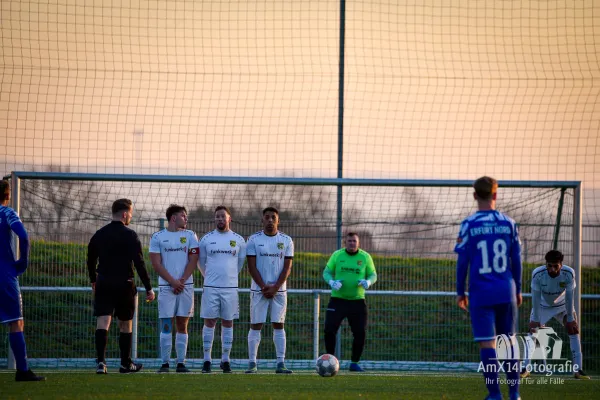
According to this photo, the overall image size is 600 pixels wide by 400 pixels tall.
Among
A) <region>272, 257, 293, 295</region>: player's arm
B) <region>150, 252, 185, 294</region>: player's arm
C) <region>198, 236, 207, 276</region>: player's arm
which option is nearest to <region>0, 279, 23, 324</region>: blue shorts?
<region>150, 252, 185, 294</region>: player's arm

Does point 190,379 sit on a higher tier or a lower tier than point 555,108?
lower

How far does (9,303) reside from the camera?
9156 mm

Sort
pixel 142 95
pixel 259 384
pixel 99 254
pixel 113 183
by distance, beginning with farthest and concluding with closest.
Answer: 1. pixel 142 95
2. pixel 113 183
3. pixel 99 254
4. pixel 259 384

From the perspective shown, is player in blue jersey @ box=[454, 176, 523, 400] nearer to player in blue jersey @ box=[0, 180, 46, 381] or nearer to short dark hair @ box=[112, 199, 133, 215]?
player in blue jersey @ box=[0, 180, 46, 381]

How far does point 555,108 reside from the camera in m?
14.8

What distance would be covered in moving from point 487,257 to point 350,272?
17.2 feet

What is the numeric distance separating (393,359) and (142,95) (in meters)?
5.82

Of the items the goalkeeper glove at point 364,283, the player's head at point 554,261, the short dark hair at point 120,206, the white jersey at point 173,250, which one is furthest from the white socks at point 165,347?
the player's head at point 554,261

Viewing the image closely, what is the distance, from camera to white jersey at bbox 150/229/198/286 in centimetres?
1177

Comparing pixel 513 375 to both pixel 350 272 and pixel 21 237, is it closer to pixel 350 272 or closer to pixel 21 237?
pixel 21 237

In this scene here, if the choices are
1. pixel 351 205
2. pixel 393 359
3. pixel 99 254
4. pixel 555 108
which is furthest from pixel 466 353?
pixel 99 254

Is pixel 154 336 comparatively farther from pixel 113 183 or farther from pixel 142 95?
pixel 142 95

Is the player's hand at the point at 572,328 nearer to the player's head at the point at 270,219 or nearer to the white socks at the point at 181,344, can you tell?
the player's head at the point at 270,219

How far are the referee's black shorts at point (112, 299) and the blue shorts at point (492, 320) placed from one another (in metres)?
4.73
